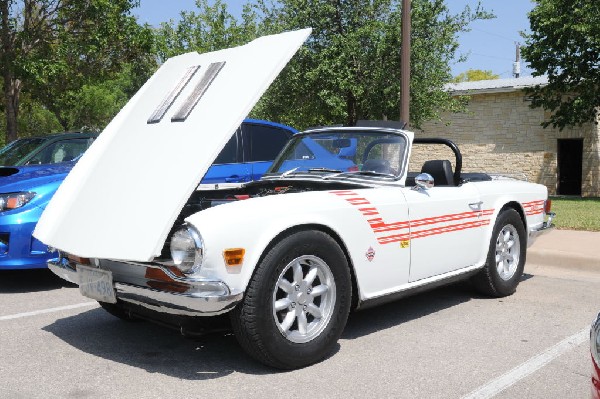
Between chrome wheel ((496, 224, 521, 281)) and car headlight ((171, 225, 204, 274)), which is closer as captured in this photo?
car headlight ((171, 225, 204, 274))

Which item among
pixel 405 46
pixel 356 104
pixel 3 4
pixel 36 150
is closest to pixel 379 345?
pixel 36 150

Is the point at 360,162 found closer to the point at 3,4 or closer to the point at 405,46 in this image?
the point at 405,46

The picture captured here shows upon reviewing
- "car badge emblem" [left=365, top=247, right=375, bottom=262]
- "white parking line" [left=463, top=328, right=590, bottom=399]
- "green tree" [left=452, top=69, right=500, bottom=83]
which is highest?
"green tree" [left=452, top=69, right=500, bottom=83]

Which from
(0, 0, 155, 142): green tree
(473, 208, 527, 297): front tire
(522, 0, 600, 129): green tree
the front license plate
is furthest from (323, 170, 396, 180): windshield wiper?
(522, 0, 600, 129): green tree

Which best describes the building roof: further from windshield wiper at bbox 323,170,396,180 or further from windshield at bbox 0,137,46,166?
windshield wiper at bbox 323,170,396,180

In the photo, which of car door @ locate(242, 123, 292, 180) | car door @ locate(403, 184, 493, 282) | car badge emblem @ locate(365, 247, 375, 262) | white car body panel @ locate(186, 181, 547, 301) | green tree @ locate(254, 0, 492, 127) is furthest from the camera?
green tree @ locate(254, 0, 492, 127)

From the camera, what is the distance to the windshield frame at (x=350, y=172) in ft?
15.6

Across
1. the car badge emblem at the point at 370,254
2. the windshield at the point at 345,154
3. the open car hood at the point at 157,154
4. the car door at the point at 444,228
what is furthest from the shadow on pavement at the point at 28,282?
the car door at the point at 444,228

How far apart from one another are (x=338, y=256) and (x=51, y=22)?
13.7m

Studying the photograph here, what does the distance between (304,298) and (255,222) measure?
0.64 m

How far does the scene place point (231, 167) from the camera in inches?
308

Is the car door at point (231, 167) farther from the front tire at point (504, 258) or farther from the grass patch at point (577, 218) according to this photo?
the grass patch at point (577, 218)

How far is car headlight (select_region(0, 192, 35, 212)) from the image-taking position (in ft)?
19.2

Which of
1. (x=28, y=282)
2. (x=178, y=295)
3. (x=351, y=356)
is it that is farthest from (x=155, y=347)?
(x=28, y=282)
